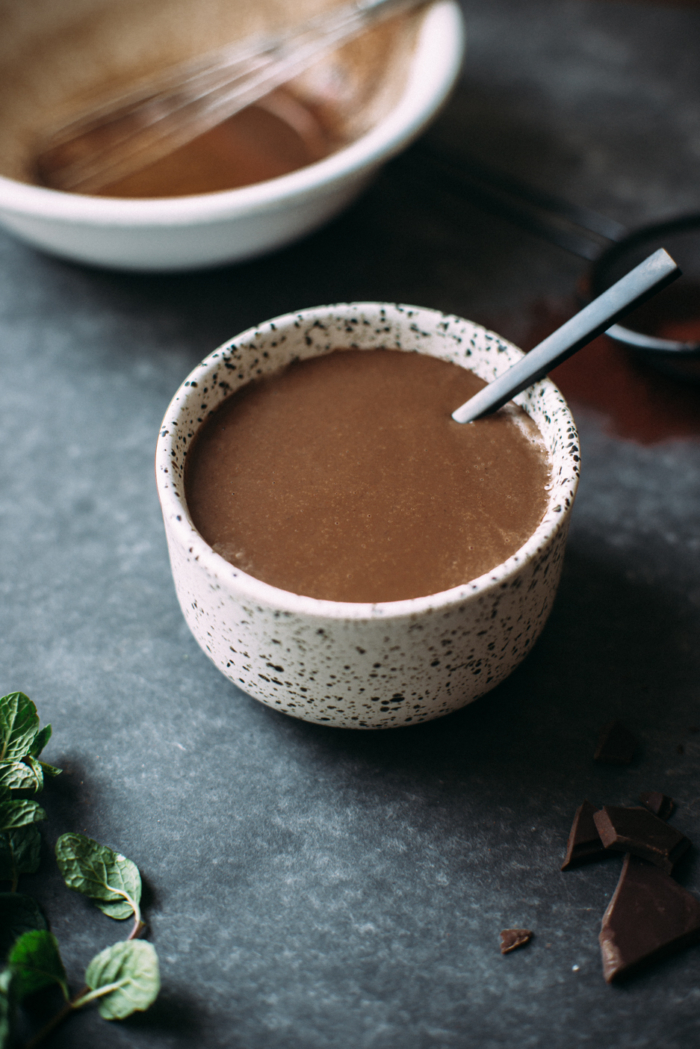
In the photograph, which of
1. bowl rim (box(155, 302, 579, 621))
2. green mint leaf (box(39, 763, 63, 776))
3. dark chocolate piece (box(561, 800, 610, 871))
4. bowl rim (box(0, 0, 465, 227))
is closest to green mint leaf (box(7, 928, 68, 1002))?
green mint leaf (box(39, 763, 63, 776))

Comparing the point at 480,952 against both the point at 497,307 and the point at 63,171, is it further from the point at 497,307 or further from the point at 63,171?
the point at 63,171

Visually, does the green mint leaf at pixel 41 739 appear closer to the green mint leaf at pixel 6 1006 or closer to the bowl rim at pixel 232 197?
the green mint leaf at pixel 6 1006

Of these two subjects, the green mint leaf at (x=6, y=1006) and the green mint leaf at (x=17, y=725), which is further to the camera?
the green mint leaf at (x=17, y=725)

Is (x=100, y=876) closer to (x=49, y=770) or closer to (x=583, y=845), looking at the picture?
(x=49, y=770)

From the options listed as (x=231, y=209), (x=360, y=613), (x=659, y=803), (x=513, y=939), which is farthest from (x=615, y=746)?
(x=231, y=209)

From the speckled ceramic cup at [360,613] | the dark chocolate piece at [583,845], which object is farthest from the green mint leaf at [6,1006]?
the dark chocolate piece at [583,845]

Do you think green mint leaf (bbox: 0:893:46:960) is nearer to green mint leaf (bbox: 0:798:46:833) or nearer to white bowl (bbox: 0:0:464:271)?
green mint leaf (bbox: 0:798:46:833)
